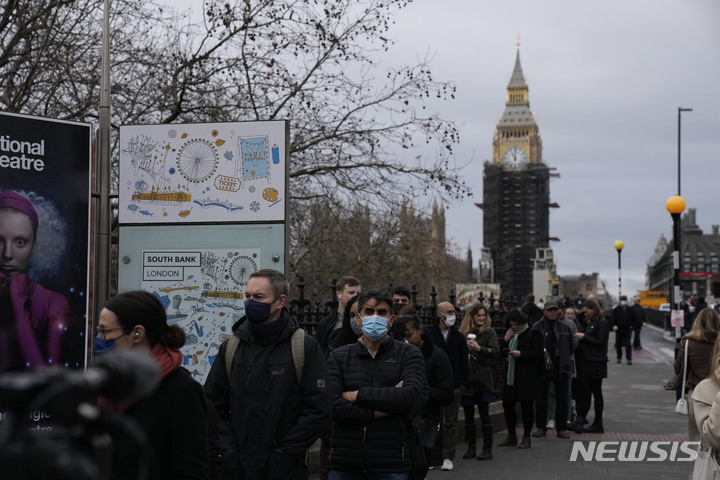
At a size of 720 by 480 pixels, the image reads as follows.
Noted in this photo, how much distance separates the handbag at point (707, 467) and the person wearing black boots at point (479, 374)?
5.84m

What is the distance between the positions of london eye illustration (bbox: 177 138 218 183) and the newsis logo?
6.32m

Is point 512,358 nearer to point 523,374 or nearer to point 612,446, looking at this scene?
point 523,374

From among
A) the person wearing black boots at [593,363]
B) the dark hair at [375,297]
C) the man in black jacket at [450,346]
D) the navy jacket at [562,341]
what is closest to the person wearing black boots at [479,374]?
the man in black jacket at [450,346]

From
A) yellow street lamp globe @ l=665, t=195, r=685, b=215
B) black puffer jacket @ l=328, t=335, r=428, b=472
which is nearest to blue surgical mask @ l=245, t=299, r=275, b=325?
black puffer jacket @ l=328, t=335, r=428, b=472

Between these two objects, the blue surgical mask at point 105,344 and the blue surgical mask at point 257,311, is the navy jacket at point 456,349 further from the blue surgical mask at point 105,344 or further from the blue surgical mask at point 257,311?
the blue surgical mask at point 105,344

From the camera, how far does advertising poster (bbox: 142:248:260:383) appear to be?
7.19 metres

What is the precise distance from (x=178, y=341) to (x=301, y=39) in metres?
10.9

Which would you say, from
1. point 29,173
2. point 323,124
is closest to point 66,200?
point 29,173

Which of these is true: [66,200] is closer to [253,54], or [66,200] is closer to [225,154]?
[225,154]

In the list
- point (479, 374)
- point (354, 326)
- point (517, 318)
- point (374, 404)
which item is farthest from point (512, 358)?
point (374, 404)

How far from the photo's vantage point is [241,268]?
23.5ft

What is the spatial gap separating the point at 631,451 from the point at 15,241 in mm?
8827

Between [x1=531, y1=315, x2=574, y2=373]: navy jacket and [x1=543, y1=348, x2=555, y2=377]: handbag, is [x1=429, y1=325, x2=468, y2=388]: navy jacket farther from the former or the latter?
[x1=531, y1=315, x2=574, y2=373]: navy jacket

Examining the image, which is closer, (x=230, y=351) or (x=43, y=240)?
(x=230, y=351)
